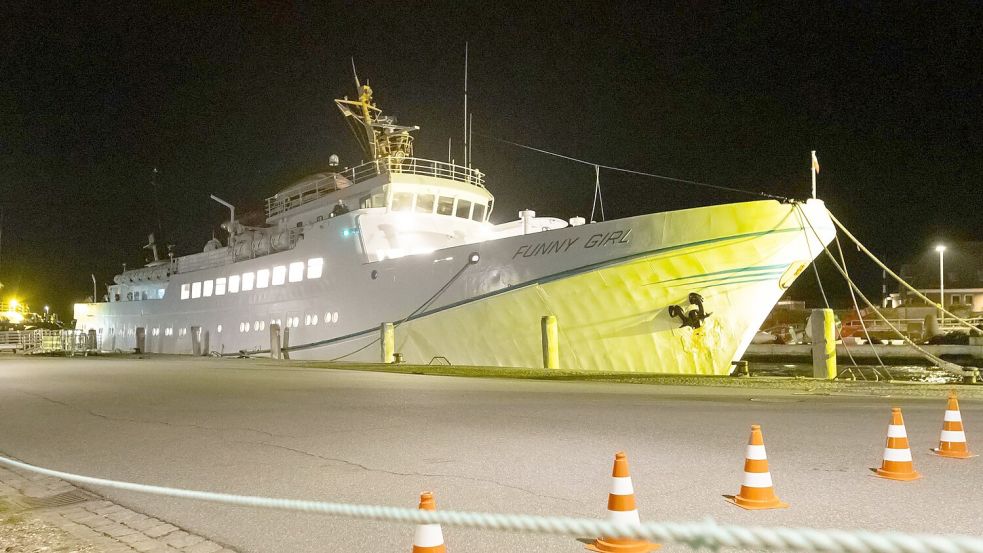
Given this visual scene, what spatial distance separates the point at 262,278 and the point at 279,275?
1451mm

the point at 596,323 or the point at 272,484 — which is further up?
the point at 596,323

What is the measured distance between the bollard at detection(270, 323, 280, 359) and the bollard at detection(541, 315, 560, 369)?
1070 centimetres

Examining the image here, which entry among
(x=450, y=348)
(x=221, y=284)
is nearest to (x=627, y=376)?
(x=450, y=348)

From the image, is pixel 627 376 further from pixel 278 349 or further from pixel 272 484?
pixel 278 349

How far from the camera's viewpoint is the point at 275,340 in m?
22.1

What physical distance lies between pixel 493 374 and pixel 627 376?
2.73m

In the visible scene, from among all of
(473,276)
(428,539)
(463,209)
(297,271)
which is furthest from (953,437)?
(297,271)

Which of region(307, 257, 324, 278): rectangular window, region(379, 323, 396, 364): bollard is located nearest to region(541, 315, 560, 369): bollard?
region(379, 323, 396, 364): bollard

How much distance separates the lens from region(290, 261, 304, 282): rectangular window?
2245 cm

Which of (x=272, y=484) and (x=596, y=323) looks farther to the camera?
(x=596, y=323)

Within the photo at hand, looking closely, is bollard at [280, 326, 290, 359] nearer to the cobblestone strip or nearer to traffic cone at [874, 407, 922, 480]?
the cobblestone strip

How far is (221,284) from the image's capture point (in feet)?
91.0

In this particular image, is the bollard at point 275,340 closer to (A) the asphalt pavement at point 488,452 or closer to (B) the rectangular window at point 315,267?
(B) the rectangular window at point 315,267

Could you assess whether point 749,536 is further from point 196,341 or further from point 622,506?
point 196,341
